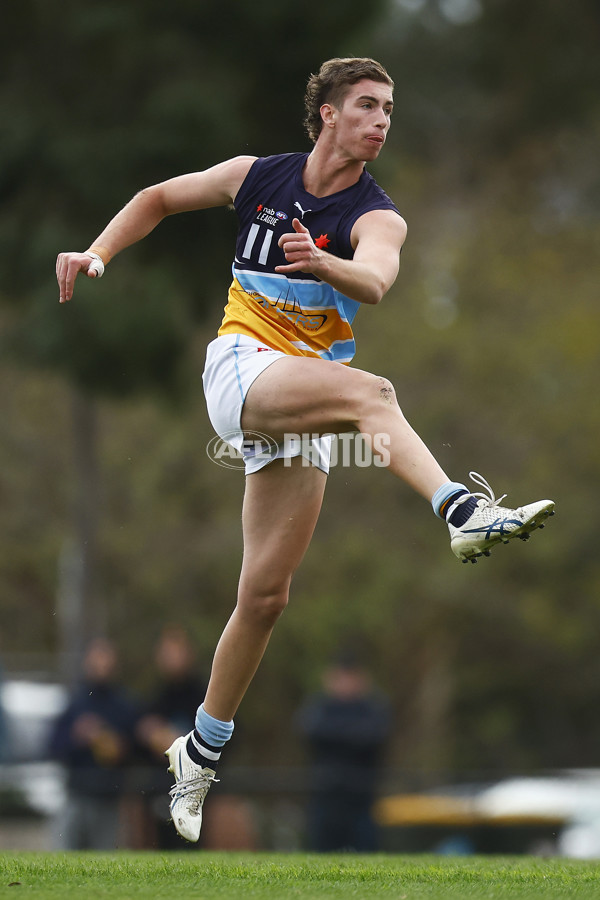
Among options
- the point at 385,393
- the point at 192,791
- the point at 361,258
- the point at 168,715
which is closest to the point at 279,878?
the point at 192,791

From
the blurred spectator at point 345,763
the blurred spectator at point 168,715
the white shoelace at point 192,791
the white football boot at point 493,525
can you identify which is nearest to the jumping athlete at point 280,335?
the white shoelace at point 192,791

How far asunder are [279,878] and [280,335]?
2157mm

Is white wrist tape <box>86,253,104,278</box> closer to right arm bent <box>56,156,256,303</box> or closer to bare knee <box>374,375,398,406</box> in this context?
right arm bent <box>56,156,256,303</box>

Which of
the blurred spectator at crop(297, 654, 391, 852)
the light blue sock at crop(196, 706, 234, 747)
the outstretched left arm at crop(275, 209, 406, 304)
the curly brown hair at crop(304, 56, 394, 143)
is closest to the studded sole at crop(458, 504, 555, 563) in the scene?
the outstretched left arm at crop(275, 209, 406, 304)

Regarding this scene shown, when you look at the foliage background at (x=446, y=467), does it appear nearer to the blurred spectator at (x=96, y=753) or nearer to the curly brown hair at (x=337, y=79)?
the blurred spectator at (x=96, y=753)

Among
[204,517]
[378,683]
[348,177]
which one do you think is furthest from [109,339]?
[378,683]

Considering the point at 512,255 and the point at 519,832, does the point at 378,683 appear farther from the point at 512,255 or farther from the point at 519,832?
the point at 519,832

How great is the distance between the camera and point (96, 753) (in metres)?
9.44

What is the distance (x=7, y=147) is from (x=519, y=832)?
7.72m

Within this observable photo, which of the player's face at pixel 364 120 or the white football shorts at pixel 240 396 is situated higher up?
the player's face at pixel 364 120

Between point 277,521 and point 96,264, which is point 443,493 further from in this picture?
point 96,264

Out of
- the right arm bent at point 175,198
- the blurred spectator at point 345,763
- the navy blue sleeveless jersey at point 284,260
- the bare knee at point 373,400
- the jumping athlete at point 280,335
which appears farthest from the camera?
the blurred spectator at point 345,763

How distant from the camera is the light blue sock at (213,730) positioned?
5590 millimetres

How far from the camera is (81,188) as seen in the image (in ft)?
40.6
